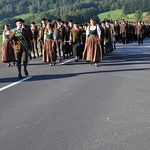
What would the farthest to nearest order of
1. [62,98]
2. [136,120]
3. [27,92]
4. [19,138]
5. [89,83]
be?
[89,83] < [27,92] < [62,98] < [136,120] < [19,138]

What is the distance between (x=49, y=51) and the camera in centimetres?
1611

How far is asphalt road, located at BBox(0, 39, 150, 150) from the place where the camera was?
18.1ft

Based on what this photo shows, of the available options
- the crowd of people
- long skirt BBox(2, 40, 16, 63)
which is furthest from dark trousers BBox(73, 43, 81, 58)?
long skirt BBox(2, 40, 16, 63)

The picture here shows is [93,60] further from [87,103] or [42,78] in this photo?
[87,103]

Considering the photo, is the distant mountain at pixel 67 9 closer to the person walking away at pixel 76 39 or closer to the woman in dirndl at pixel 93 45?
the person walking away at pixel 76 39

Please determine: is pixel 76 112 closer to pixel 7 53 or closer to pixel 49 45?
pixel 49 45

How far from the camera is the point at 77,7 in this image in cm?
13775

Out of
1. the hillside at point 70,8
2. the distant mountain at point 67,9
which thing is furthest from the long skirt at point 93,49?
the hillside at point 70,8

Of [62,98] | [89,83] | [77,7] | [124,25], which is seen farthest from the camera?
[77,7]

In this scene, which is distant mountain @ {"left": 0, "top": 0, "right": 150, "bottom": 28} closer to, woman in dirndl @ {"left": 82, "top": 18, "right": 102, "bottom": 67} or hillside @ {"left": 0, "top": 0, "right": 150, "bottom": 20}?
hillside @ {"left": 0, "top": 0, "right": 150, "bottom": 20}

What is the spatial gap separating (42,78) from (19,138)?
657 centimetres

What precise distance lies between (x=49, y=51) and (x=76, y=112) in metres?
9.00

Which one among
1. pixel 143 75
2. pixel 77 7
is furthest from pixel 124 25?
pixel 77 7

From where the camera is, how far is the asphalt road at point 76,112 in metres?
5.52
